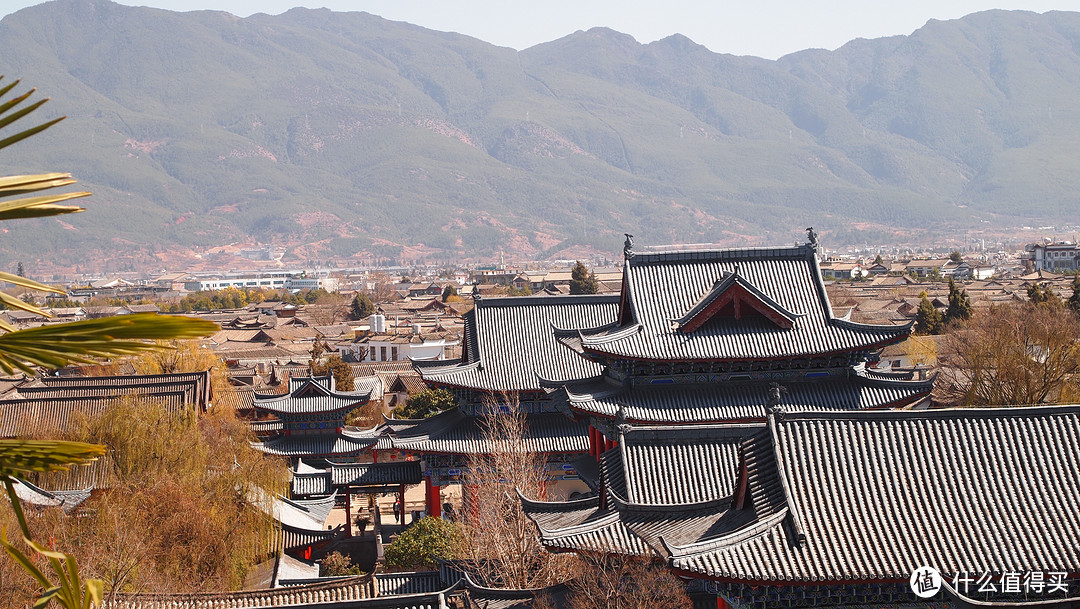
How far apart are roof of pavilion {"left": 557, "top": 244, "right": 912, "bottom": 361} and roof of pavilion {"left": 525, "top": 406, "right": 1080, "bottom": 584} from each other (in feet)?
20.2

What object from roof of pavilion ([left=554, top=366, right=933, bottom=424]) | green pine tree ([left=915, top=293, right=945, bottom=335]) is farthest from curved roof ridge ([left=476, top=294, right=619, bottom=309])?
green pine tree ([left=915, top=293, right=945, bottom=335])

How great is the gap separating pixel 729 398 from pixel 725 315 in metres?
1.53

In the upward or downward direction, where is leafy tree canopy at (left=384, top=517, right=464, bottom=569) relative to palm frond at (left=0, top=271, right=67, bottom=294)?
downward

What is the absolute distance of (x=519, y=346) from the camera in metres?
25.5

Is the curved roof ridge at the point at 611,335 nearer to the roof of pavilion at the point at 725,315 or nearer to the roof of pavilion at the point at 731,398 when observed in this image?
the roof of pavilion at the point at 725,315

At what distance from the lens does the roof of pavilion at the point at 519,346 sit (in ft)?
80.2

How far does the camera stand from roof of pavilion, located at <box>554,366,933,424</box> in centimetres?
1891

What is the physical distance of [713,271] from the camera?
21.0 metres

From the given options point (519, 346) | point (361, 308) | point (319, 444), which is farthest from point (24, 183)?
point (361, 308)

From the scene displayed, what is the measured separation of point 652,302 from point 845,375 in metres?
3.71

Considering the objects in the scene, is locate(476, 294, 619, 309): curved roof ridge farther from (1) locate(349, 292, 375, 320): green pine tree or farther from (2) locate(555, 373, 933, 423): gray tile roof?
(1) locate(349, 292, 375, 320): green pine tree

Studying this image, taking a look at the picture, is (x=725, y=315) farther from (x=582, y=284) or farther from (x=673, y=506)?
(x=582, y=284)

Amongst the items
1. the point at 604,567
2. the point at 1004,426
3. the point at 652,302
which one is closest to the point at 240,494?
the point at 652,302

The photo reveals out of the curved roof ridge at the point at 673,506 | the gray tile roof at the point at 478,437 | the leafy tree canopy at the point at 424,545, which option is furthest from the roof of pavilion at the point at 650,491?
the gray tile roof at the point at 478,437
